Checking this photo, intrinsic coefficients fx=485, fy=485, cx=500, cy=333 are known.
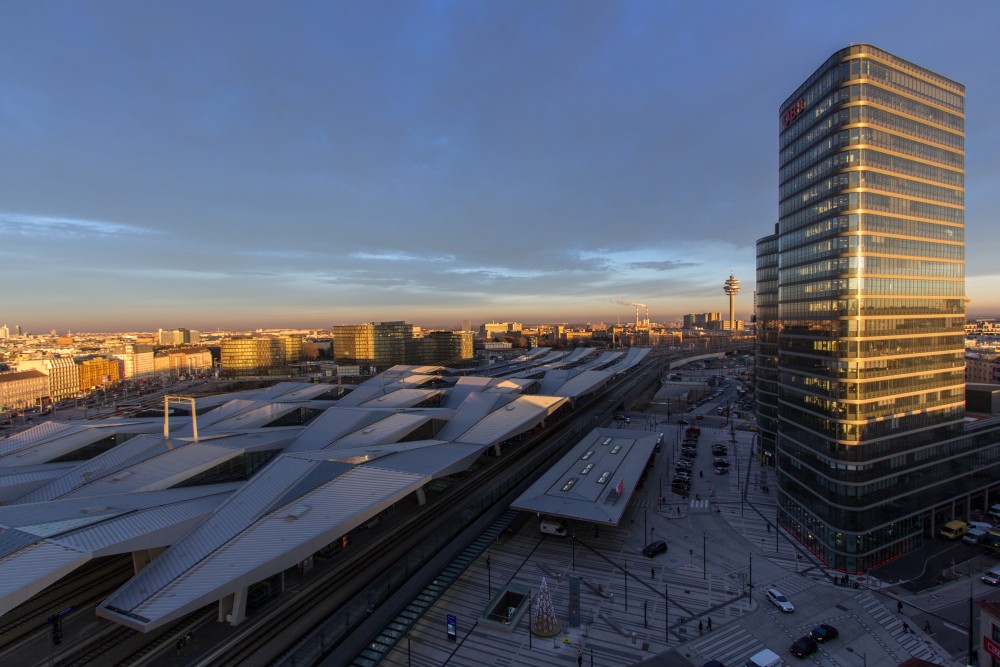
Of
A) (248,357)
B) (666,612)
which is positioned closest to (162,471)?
(666,612)

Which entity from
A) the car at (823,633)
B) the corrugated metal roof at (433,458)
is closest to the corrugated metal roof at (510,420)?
the corrugated metal roof at (433,458)

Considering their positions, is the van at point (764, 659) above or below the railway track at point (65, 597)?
below

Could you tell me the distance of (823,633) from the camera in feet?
89.8

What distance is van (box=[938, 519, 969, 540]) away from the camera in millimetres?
38991

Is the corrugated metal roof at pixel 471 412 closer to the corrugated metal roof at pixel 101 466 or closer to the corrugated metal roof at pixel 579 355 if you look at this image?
the corrugated metal roof at pixel 101 466

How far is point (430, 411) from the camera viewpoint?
5834 cm

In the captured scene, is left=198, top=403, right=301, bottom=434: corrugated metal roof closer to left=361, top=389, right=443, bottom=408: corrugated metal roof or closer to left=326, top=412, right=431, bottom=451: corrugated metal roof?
left=361, top=389, right=443, bottom=408: corrugated metal roof

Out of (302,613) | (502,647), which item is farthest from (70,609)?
(502,647)

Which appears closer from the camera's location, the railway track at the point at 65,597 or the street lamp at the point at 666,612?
the railway track at the point at 65,597

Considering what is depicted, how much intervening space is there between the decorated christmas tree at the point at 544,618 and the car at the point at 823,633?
1430 centimetres

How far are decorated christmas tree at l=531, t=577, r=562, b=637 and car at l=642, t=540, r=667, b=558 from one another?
1187 cm

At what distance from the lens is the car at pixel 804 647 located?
25.9 m

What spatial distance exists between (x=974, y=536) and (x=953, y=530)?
124 cm

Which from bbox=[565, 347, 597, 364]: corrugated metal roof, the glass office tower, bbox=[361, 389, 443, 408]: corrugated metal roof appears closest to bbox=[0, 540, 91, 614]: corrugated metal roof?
bbox=[361, 389, 443, 408]: corrugated metal roof
